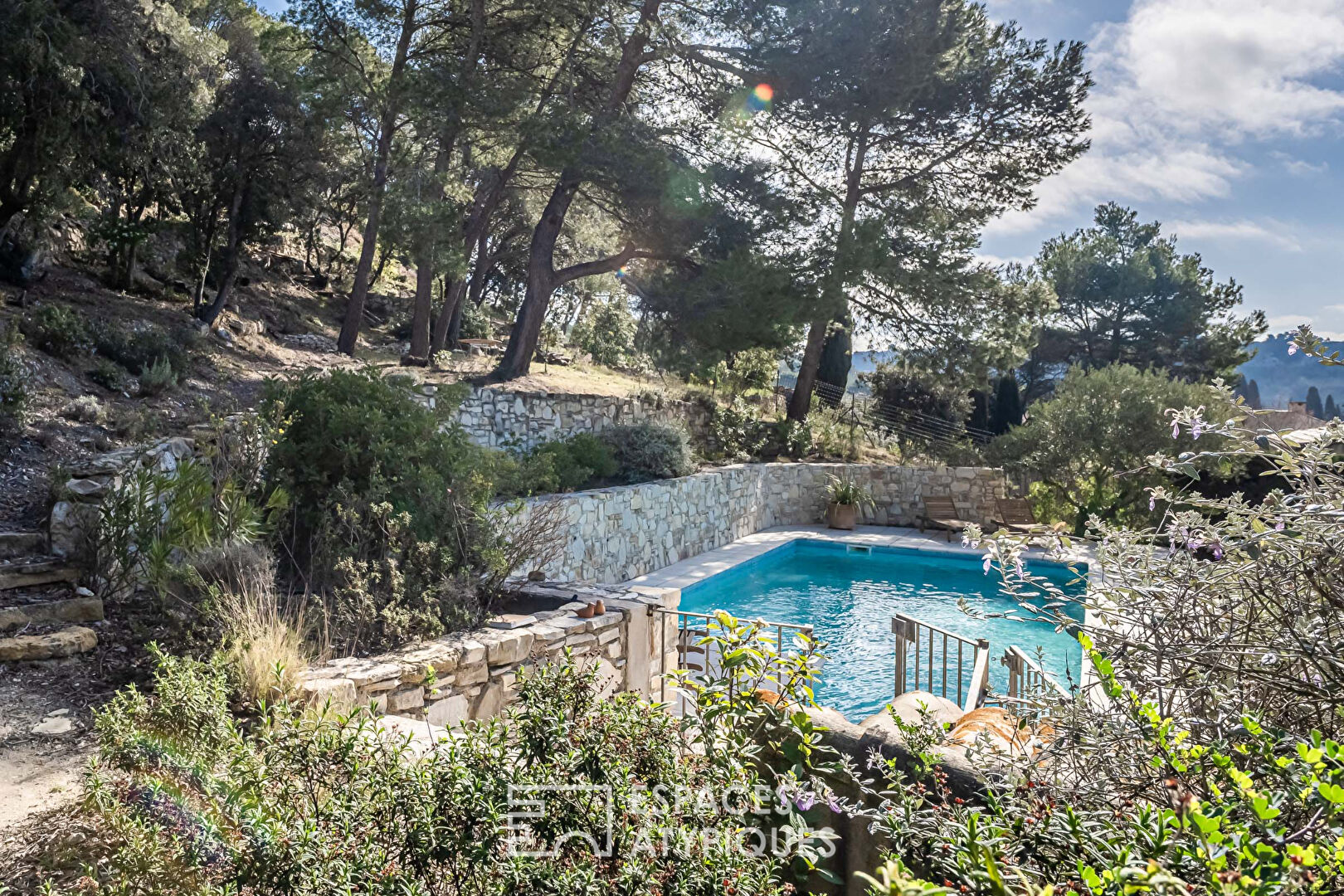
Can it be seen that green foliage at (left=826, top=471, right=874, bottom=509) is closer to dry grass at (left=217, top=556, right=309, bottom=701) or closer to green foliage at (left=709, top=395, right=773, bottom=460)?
green foliage at (left=709, top=395, right=773, bottom=460)

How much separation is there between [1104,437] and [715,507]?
6.81 meters

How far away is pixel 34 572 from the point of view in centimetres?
484

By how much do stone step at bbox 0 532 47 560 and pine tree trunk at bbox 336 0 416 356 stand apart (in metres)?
7.82

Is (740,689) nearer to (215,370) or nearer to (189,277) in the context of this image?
(215,370)

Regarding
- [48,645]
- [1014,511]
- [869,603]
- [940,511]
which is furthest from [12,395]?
[1014,511]

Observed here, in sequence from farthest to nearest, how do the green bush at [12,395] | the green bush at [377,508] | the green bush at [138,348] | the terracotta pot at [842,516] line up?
the terracotta pot at [842,516] → the green bush at [138,348] → the green bush at [12,395] → the green bush at [377,508]

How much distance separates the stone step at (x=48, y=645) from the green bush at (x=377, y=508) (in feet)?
3.53

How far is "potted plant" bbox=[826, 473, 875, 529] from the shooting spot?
15.6 meters

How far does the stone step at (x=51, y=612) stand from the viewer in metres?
4.33

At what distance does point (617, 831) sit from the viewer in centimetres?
197

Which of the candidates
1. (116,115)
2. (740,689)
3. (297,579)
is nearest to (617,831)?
(740,689)

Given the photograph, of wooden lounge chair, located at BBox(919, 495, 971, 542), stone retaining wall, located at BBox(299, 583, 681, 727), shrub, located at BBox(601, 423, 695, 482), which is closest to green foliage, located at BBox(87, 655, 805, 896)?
stone retaining wall, located at BBox(299, 583, 681, 727)

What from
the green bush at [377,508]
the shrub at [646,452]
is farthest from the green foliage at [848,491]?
the green bush at [377,508]

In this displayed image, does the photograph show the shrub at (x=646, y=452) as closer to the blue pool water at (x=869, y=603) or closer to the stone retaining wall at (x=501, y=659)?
the blue pool water at (x=869, y=603)
